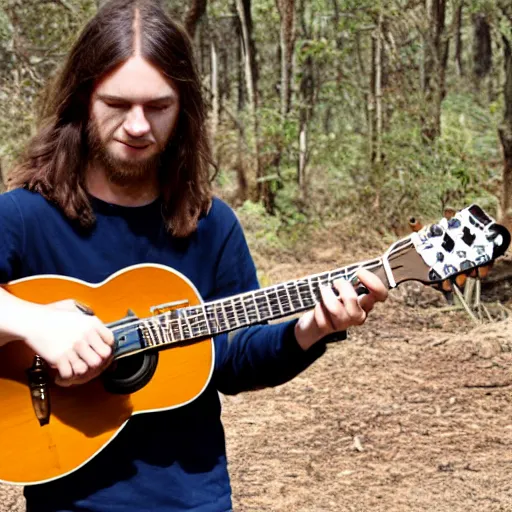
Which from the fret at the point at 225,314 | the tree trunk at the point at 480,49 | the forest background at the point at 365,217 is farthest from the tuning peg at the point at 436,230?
the tree trunk at the point at 480,49

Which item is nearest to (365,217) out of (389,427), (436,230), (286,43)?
(286,43)

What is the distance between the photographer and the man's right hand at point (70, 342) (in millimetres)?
1813

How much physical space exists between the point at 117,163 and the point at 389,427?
301cm

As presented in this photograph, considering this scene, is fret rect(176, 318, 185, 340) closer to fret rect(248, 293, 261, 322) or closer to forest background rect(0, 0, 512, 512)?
fret rect(248, 293, 261, 322)

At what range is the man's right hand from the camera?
1.81 meters

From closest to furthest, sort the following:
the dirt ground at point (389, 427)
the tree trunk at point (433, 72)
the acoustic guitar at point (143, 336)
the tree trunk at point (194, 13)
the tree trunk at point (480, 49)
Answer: the acoustic guitar at point (143, 336), the dirt ground at point (389, 427), the tree trunk at point (194, 13), the tree trunk at point (433, 72), the tree trunk at point (480, 49)

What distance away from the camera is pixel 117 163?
190 centimetres

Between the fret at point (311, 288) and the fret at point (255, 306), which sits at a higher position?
the fret at point (311, 288)

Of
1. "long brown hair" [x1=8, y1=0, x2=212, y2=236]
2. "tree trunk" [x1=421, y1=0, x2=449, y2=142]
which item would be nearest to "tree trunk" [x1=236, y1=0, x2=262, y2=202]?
"tree trunk" [x1=421, y1=0, x2=449, y2=142]

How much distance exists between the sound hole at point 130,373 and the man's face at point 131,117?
479mm

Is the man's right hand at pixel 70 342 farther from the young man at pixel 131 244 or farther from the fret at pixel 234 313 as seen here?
the fret at pixel 234 313

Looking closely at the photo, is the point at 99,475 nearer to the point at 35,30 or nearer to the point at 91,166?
the point at 91,166

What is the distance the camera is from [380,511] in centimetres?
355

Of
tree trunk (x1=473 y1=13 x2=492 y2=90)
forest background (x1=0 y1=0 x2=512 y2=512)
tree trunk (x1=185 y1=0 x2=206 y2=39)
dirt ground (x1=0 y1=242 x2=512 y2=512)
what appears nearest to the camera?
dirt ground (x1=0 y1=242 x2=512 y2=512)
